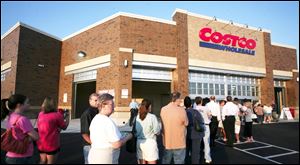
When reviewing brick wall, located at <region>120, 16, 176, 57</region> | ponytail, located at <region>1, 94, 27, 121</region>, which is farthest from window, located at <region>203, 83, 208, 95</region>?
ponytail, located at <region>1, 94, 27, 121</region>

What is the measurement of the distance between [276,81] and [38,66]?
2172 cm

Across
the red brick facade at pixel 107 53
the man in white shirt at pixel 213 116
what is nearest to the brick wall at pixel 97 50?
→ the red brick facade at pixel 107 53

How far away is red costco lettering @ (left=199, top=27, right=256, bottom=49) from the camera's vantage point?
1748 cm

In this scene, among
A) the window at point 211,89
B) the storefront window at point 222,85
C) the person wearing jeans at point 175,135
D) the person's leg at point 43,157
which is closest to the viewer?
the person's leg at point 43,157

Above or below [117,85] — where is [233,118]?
below

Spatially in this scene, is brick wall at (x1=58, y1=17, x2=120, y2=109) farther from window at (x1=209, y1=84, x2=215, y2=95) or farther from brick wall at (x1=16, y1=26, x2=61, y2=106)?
window at (x1=209, y1=84, x2=215, y2=95)

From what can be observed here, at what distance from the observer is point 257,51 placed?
20031 mm

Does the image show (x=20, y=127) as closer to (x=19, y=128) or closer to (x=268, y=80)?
(x=19, y=128)

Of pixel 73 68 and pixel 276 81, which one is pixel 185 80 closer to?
pixel 73 68

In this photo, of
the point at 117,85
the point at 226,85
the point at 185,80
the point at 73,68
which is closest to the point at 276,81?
the point at 226,85

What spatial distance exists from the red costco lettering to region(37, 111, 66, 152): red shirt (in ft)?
49.4

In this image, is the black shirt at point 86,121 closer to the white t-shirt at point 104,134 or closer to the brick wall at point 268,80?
the white t-shirt at point 104,134

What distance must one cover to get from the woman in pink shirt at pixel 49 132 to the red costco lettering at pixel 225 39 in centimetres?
1503

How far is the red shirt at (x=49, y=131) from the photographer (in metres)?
3.63
